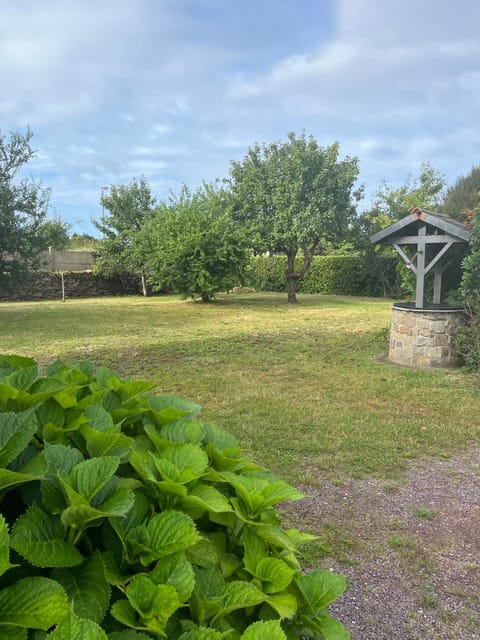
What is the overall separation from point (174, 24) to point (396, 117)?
395 inches

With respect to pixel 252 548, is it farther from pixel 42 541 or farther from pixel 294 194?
pixel 294 194

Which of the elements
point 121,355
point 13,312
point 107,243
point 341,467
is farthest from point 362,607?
point 107,243

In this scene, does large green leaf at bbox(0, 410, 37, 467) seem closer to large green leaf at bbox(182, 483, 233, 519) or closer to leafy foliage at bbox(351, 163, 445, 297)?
large green leaf at bbox(182, 483, 233, 519)

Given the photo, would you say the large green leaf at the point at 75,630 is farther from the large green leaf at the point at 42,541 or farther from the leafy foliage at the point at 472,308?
the leafy foliage at the point at 472,308

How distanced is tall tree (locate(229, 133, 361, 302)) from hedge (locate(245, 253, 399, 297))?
3368mm

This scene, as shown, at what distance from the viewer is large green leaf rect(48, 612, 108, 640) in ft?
1.65

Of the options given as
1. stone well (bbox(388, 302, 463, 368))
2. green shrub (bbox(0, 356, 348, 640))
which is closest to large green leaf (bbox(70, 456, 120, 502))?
green shrub (bbox(0, 356, 348, 640))

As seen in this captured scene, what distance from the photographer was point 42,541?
62 centimetres

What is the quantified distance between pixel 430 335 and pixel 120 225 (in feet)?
54.1

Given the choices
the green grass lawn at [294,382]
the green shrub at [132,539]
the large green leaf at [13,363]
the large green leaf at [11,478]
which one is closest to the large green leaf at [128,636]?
the green shrub at [132,539]

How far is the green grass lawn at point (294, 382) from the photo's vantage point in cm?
370

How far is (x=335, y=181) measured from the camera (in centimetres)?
1563

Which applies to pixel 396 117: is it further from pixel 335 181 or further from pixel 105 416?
pixel 105 416

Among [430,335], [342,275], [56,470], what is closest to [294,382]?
[430,335]
